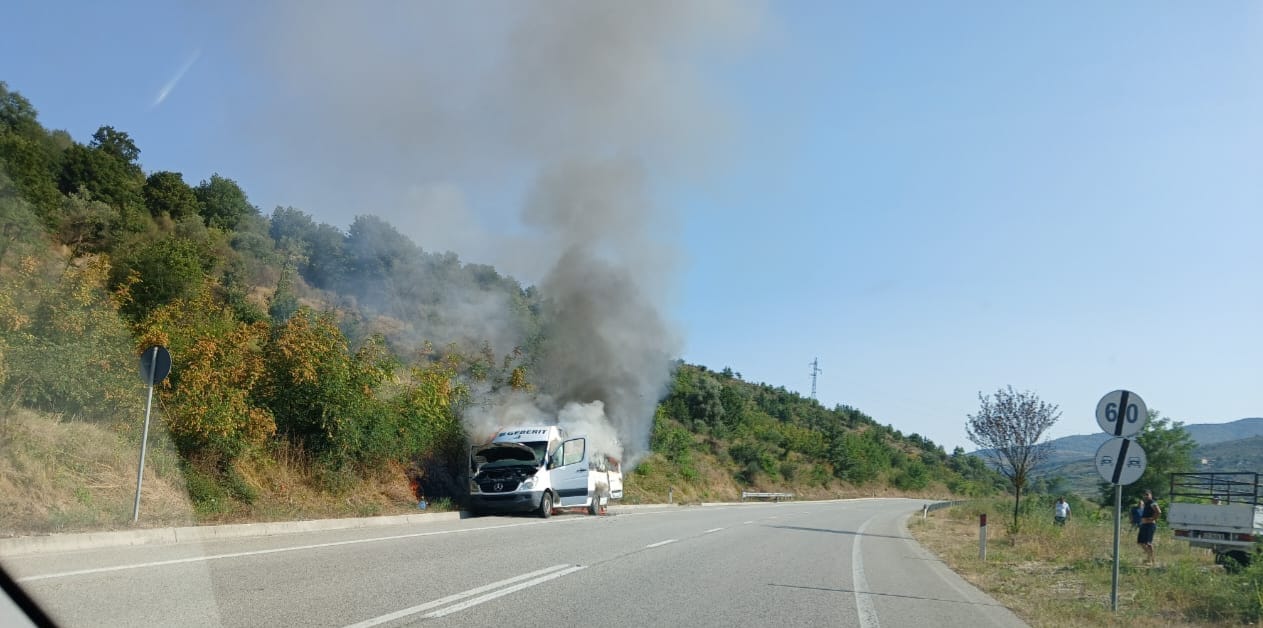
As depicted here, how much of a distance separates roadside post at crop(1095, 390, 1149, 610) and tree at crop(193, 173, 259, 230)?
61.3m

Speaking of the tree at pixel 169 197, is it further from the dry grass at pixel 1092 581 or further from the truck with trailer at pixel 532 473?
the dry grass at pixel 1092 581

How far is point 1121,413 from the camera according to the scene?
11266mm

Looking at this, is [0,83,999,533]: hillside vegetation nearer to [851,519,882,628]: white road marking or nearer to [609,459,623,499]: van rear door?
[609,459,623,499]: van rear door

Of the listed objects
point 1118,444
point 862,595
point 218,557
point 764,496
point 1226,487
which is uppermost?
point 1118,444

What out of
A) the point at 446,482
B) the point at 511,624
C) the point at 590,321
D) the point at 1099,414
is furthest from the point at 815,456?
the point at 511,624

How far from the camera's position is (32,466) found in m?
13.0

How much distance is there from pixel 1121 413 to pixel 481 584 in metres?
8.58

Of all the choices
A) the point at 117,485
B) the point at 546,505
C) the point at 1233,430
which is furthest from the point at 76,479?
the point at 1233,430

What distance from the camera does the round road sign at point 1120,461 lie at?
35.9 feet

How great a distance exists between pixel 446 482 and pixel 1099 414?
713 inches

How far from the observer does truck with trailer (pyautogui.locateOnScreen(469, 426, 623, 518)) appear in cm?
2234

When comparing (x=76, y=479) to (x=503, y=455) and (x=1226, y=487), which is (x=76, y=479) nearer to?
(x=503, y=455)

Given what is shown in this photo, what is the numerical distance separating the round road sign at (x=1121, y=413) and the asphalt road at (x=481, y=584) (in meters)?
2.86

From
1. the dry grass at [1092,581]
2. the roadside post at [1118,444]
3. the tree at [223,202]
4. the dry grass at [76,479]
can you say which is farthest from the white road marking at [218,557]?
the tree at [223,202]
